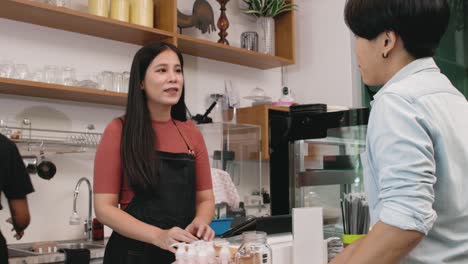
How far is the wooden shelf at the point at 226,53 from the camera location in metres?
3.29

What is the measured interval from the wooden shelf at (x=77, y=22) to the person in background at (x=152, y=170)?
3.20 feet

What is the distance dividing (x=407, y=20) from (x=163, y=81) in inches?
42.9

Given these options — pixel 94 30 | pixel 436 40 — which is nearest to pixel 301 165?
pixel 94 30

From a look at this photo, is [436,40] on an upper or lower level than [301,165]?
upper

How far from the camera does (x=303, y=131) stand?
2.55 meters

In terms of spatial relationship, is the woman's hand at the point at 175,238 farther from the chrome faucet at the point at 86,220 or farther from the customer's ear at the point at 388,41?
the chrome faucet at the point at 86,220

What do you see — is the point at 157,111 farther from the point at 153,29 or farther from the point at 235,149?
the point at 235,149

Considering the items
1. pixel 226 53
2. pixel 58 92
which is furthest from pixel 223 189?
pixel 58 92

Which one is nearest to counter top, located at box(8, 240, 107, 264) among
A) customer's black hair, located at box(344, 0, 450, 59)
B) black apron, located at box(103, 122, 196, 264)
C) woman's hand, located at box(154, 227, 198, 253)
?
black apron, located at box(103, 122, 196, 264)

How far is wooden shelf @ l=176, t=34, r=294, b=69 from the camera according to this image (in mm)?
3289

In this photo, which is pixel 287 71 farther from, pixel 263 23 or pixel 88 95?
pixel 88 95

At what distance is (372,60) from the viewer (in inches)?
35.9

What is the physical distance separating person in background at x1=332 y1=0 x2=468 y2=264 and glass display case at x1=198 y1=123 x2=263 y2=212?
2.45 meters

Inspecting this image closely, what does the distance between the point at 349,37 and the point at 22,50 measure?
2214mm
